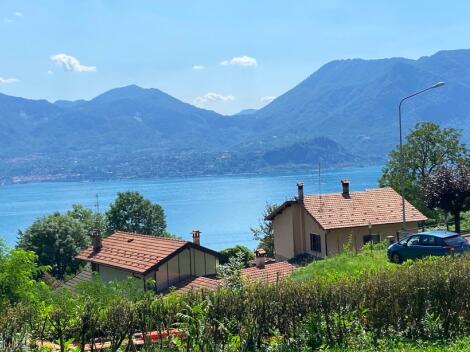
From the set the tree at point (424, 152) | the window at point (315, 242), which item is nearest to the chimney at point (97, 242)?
the window at point (315, 242)

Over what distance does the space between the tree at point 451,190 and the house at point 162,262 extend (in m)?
10.1

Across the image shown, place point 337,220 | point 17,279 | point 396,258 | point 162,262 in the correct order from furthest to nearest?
point 337,220
point 162,262
point 396,258
point 17,279

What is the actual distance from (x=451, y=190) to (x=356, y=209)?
18.9 feet

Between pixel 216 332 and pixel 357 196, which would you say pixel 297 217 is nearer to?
pixel 357 196

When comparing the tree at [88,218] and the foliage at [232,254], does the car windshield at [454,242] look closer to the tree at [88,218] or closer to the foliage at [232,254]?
the foliage at [232,254]

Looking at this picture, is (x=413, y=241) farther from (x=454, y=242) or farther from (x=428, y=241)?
(x=454, y=242)

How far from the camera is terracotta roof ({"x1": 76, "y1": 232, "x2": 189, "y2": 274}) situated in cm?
3033

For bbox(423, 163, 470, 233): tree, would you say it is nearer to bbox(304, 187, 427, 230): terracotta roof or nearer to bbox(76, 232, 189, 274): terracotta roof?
bbox(304, 187, 427, 230): terracotta roof

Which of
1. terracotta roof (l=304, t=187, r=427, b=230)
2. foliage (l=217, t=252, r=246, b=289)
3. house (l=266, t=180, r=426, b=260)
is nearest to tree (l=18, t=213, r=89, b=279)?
house (l=266, t=180, r=426, b=260)

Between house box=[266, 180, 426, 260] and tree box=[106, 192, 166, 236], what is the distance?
29.5 metres

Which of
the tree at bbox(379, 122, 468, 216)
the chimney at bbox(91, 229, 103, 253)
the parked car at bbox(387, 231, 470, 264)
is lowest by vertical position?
the chimney at bbox(91, 229, 103, 253)

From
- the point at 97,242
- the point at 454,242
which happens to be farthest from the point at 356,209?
the point at 97,242

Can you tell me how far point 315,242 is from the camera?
36.9 m

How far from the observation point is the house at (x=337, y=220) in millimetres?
35844
